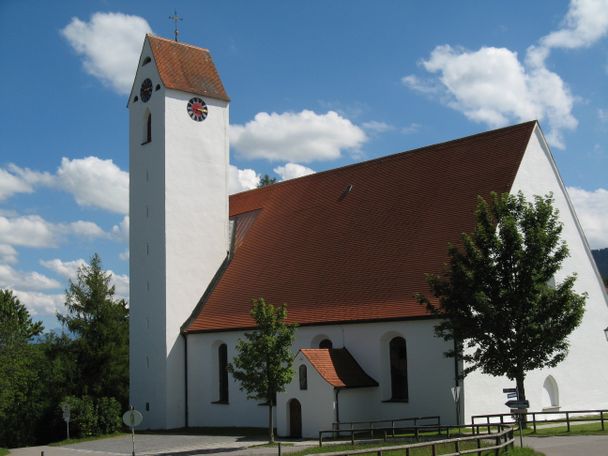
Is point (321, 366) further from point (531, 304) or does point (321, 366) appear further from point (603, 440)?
point (603, 440)

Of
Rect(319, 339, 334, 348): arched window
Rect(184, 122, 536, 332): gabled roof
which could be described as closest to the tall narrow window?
Rect(184, 122, 536, 332): gabled roof

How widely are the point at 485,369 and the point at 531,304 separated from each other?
2685 mm

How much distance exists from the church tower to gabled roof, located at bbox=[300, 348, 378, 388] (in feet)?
35.5

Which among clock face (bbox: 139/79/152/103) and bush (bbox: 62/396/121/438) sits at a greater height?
clock face (bbox: 139/79/152/103)

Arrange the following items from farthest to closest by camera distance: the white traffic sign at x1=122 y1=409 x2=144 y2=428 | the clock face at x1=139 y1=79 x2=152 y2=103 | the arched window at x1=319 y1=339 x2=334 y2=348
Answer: the clock face at x1=139 y1=79 x2=152 y2=103, the arched window at x1=319 y1=339 x2=334 y2=348, the white traffic sign at x1=122 y1=409 x2=144 y2=428

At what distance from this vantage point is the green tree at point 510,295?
77.9 feet

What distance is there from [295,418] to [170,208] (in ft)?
46.0

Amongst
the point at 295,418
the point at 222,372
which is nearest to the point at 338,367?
the point at 295,418

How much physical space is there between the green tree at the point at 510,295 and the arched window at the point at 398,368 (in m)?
3.85

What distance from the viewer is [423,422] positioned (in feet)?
90.2

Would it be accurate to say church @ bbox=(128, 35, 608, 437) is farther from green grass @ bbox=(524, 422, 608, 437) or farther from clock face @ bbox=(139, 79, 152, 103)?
green grass @ bbox=(524, 422, 608, 437)

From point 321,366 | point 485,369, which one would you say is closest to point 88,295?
point 321,366

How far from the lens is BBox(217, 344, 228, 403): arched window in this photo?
36366mm

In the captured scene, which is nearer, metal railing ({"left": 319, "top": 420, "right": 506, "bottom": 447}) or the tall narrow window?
metal railing ({"left": 319, "top": 420, "right": 506, "bottom": 447})
